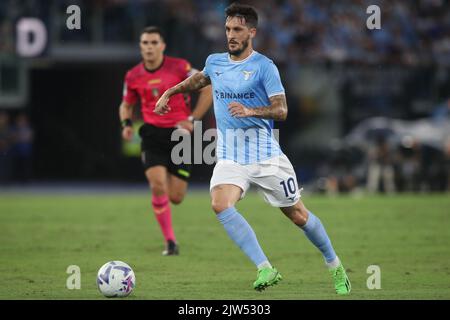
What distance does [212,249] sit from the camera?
14.1 meters

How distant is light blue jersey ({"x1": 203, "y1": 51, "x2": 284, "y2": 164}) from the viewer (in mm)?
9680

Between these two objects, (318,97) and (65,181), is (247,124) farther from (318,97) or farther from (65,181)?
(65,181)

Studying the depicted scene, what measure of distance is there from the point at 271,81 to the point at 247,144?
675 mm

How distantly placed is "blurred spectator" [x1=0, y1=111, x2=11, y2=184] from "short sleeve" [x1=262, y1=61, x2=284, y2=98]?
20731 mm

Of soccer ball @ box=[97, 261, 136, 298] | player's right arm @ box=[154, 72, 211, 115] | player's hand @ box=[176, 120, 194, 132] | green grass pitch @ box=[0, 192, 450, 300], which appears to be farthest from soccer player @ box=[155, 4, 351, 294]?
player's hand @ box=[176, 120, 194, 132]

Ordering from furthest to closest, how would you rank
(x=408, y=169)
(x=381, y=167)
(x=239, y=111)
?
1. (x=408, y=169)
2. (x=381, y=167)
3. (x=239, y=111)

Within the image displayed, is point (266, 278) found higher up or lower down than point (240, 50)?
lower down

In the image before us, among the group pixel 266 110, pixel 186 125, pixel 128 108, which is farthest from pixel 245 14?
pixel 128 108

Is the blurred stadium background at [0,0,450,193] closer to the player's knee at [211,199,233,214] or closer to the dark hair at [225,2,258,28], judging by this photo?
the dark hair at [225,2,258,28]

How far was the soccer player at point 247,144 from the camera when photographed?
9523mm

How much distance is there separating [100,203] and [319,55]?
9.79 metres

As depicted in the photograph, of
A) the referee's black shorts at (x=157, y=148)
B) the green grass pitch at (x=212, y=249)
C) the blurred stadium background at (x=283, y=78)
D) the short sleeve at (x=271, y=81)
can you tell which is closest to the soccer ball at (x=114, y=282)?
the green grass pitch at (x=212, y=249)

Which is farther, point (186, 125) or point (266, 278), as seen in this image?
point (186, 125)

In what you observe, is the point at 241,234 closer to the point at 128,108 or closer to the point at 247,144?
the point at 247,144
